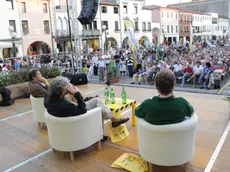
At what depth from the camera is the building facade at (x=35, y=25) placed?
2123 centimetres

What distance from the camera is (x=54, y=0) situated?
23438mm

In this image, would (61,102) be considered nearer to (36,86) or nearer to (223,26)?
(36,86)

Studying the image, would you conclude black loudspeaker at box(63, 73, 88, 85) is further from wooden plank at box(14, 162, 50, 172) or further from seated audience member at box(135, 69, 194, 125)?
seated audience member at box(135, 69, 194, 125)

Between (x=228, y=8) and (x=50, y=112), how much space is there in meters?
62.1

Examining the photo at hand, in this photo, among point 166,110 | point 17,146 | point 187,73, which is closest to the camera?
point 166,110

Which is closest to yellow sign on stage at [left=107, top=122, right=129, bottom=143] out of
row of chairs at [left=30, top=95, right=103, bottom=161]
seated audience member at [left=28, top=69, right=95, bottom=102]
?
row of chairs at [left=30, top=95, right=103, bottom=161]

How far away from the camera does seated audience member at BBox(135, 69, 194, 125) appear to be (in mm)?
2361

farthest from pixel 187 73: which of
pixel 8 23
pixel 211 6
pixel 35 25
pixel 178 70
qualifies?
pixel 211 6

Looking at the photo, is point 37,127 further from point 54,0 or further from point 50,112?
point 54,0

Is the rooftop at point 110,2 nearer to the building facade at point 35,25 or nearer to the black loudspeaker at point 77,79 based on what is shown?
the building facade at point 35,25

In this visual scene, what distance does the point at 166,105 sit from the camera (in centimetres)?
239

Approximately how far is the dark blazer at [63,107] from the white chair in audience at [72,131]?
5cm

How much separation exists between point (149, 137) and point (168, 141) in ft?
0.68

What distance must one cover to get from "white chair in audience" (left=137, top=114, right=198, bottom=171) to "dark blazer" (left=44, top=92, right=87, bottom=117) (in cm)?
85
